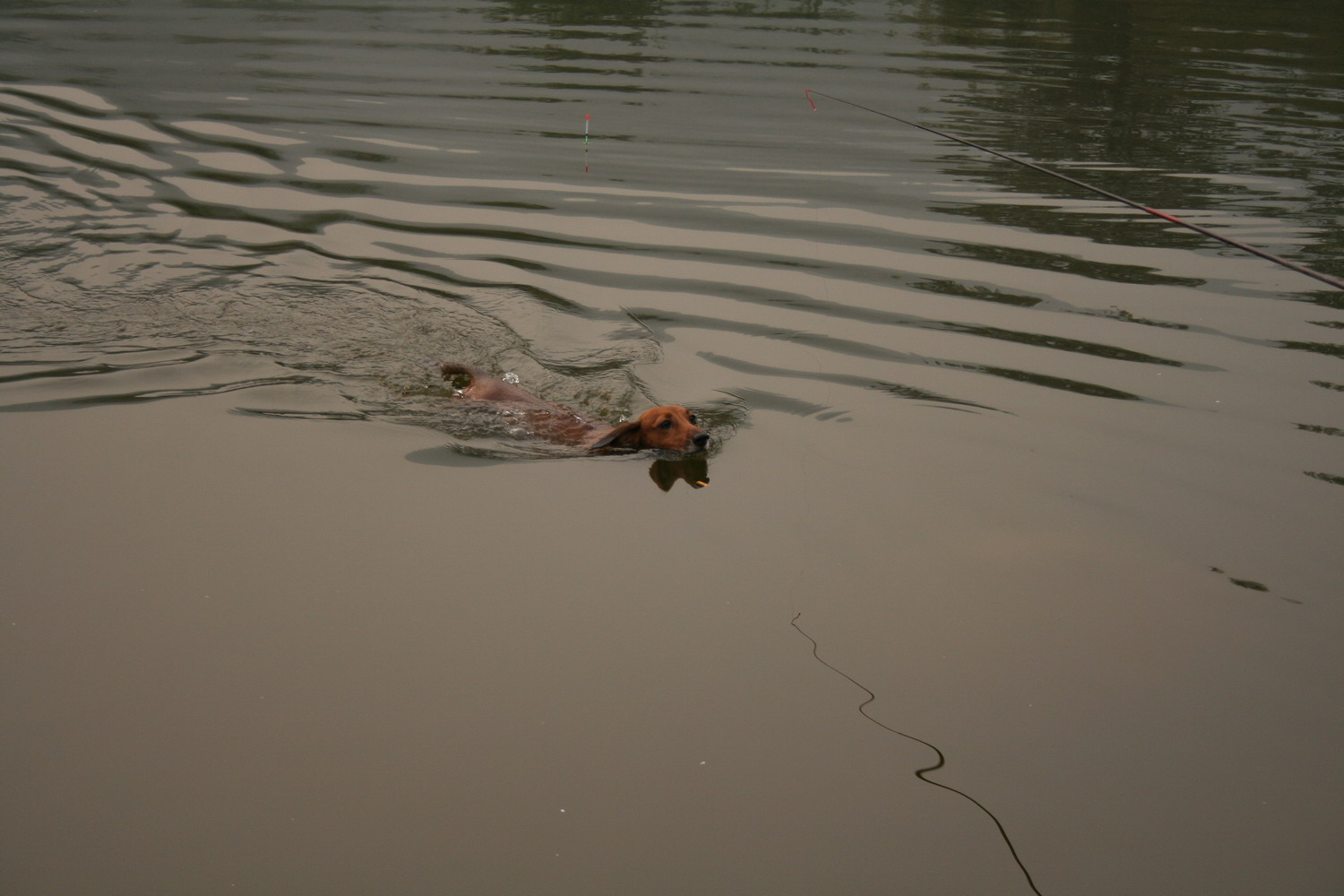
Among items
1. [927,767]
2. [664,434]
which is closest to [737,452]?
[664,434]

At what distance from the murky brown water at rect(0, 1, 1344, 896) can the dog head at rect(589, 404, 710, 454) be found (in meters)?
0.14

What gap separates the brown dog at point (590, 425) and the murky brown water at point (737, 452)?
5.2 inches

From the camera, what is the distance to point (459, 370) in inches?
261

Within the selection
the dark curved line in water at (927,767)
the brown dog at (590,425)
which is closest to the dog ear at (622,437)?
the brown dog at (590,425)

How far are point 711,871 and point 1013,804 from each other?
1.07m

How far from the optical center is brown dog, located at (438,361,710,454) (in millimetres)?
5770

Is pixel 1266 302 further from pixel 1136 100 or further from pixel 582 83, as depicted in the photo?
pixel 582 83

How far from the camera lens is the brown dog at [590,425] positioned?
5770mm

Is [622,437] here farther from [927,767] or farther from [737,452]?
[927,767]

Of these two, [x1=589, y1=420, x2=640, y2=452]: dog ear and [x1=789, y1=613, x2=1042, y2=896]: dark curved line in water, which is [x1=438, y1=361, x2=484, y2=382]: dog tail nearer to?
[x1=589, y1=420, x2=640, y2=452]: dog ear

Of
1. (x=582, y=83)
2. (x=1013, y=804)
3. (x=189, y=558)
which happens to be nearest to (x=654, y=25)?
(x=582, y=83)

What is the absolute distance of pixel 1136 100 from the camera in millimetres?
13328

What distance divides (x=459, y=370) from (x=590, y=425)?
3.37 ft

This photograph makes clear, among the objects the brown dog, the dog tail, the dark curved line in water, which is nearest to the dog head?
the brown dog
